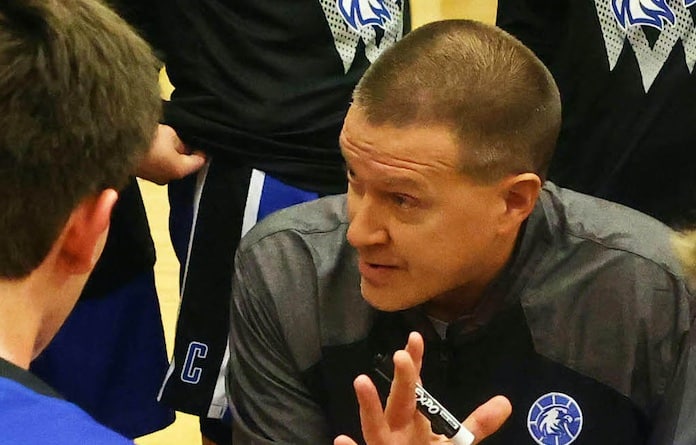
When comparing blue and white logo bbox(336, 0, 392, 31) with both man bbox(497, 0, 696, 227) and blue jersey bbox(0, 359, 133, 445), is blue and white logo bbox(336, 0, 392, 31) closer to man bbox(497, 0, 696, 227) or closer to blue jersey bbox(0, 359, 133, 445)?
man bbox(497, 0, 696, 227)

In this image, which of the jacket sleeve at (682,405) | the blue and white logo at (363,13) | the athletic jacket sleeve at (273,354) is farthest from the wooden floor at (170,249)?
the jacket sleeve at (682,405)

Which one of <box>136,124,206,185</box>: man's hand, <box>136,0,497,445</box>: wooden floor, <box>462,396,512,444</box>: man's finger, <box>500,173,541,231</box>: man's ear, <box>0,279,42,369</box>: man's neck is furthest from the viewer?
<box>136,0,497,445</box>: wooden floor

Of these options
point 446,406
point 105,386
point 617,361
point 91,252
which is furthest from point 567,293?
point 105,386

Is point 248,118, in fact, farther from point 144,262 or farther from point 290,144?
point 144,262

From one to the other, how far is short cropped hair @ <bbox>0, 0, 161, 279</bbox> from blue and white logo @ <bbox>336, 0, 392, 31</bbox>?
27.6 inches

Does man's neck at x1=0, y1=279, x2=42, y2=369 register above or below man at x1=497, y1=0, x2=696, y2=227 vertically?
above

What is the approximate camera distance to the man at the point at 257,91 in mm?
1696

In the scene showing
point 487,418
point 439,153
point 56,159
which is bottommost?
point 487,418

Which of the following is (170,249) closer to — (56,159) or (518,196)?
(518,196)

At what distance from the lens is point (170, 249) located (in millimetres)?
3184

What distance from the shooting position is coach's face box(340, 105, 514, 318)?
52.4 inches

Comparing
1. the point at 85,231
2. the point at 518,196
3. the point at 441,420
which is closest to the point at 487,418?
the point at 441,420

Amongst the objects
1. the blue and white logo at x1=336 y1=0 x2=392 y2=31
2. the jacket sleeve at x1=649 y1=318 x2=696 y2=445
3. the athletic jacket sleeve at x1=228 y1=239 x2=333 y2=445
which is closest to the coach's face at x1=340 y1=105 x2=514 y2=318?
the athletic jacket sleeve at x1=228 y1=239 x2=333 y2=445

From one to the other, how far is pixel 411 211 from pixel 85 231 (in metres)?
0.45
